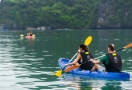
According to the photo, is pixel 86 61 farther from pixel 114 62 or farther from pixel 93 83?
pixel 93 83

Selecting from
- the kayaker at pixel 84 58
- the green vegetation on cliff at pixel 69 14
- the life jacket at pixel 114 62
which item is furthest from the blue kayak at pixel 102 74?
the green vegetation on cliff at pixel 69 14

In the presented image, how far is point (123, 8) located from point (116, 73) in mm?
131604

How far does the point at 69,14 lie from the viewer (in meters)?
158

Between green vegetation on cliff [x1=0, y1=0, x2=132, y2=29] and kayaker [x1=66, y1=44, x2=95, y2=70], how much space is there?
403ft

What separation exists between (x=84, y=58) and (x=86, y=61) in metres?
0.17

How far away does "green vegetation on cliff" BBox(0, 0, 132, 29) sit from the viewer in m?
147

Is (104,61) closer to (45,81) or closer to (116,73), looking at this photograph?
(116,73)

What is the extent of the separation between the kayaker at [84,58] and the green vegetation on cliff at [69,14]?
123m

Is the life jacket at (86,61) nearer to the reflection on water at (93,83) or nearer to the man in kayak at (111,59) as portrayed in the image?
the reflection on water at (93,83)

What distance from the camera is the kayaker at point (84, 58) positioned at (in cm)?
1902

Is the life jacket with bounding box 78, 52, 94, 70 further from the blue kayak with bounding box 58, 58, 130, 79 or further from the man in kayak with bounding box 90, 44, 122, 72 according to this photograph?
the man in kayak with bounding box 90, 44, 122, 72

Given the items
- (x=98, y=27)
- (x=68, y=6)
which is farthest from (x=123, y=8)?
(x=68, y=6)

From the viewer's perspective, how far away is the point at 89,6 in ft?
505

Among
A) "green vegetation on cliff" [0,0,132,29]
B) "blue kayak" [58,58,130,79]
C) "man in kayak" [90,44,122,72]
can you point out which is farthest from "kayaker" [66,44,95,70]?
"green vegetation on cliff" [0,0,132,29]
